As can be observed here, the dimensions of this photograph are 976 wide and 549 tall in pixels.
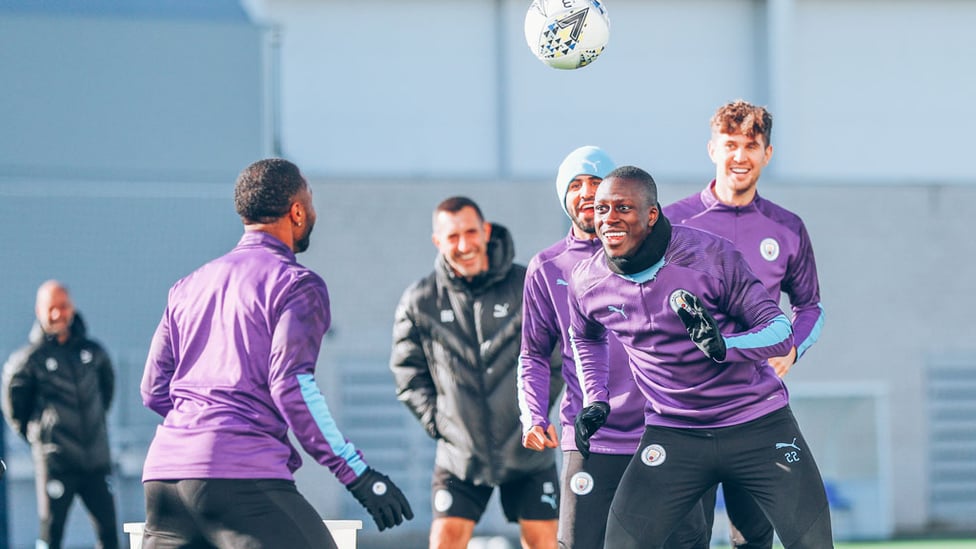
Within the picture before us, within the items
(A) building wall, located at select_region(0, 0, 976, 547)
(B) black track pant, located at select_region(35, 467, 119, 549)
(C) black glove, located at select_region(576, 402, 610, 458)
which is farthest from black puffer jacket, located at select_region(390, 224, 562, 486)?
(A) building wall, located at select_region(0, 0, 976, 547)

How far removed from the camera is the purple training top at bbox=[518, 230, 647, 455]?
653 centimetres

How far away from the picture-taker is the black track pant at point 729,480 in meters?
5.65

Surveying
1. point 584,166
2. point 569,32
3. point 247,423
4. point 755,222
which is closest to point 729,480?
point 755,222

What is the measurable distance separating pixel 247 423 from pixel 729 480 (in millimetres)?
1989

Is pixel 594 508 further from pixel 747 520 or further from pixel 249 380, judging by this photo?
pixel 249 380

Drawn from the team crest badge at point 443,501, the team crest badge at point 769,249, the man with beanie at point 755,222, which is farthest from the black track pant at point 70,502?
the team crest badge at point 769,249

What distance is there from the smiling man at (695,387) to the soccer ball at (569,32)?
1969mm

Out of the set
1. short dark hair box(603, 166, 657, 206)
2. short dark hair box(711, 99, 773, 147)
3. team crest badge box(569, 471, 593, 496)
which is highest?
short dark hair box(711, 99, 773, 147)

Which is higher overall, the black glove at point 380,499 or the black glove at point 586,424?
the black glove at point 586,424

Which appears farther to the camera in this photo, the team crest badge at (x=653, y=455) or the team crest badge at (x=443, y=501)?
the team crest badge at (x=443, y=501)

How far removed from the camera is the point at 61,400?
1062 cm

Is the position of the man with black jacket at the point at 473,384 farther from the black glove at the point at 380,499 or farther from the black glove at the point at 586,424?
the black glove at the point at 380,499

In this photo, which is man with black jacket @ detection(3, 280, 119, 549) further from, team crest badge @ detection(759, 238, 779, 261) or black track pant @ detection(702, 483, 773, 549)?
team crest badge @ detection(759, 238, 779, 261)

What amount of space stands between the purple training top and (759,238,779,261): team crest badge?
0.77 m
